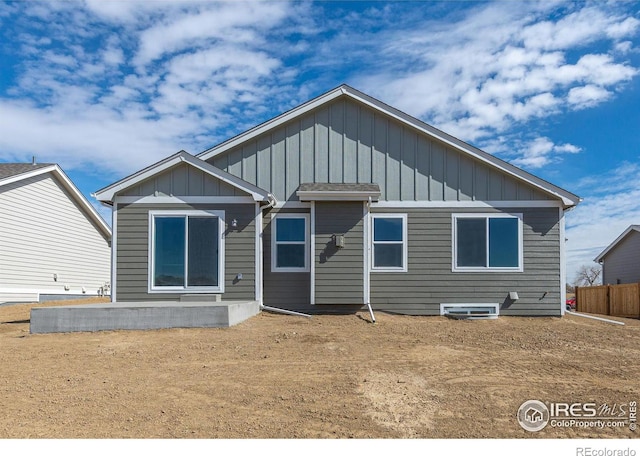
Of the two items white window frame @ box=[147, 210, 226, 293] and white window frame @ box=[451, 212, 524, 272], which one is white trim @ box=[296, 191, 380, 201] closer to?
white window frame @ box=[147, 210, 226, 293]

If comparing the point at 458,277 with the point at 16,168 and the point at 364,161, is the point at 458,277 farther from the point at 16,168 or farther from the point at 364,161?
the point at 16,168

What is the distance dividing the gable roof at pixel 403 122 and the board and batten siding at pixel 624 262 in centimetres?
1349

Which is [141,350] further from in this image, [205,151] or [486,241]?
[486,241]

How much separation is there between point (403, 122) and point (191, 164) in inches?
203

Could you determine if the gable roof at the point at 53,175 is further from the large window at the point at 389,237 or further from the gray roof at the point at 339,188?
the large window at the point at 389,237

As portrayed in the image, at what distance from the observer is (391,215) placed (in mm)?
12000

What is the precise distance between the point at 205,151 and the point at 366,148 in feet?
12.9

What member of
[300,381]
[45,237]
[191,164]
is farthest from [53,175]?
[300,381]

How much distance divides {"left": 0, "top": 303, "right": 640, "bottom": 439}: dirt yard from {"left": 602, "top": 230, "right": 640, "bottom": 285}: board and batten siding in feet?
52.3

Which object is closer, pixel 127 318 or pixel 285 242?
pixel 127 318

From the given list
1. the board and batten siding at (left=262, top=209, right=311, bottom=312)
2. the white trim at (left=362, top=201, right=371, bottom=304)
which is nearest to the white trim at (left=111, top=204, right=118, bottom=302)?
the board and batten siding at (left=262, top=209, right=311, bottom=312)

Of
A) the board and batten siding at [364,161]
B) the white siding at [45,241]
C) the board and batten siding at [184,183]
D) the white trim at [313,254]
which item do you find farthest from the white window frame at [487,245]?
the white siding at [45,241]

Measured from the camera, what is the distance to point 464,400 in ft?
16.8
